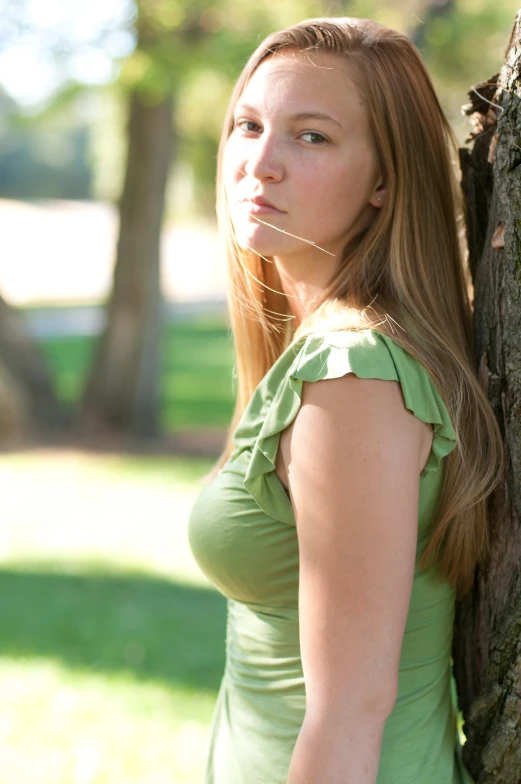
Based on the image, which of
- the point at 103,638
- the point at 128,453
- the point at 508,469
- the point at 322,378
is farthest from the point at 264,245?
the point at 128,453

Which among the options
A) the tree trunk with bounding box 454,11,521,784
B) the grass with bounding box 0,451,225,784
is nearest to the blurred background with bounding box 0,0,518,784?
the grass with bounding box 0,451,225,784

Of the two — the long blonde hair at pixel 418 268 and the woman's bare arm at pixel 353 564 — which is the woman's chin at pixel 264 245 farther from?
the woman's bare arm at pixel 353 564

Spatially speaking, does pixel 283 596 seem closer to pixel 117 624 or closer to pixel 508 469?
pixel 508 469

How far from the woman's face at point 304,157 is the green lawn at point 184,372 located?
8.09 metres

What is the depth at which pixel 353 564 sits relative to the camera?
1319mm

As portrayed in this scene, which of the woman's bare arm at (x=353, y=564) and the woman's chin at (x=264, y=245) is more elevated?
the woman's chin at (x=264, y=245)

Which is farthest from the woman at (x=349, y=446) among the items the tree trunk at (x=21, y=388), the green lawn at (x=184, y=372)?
the tree trunk at (x=21, y=388)

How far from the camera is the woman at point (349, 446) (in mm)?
1322

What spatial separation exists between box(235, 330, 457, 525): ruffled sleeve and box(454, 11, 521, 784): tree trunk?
18 cm

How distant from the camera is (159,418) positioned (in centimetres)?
1085

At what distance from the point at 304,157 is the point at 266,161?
0.21ft

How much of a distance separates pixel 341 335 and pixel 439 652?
595mm

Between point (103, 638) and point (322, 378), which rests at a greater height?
point (322, 378)

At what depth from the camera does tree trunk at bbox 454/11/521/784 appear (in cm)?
150
